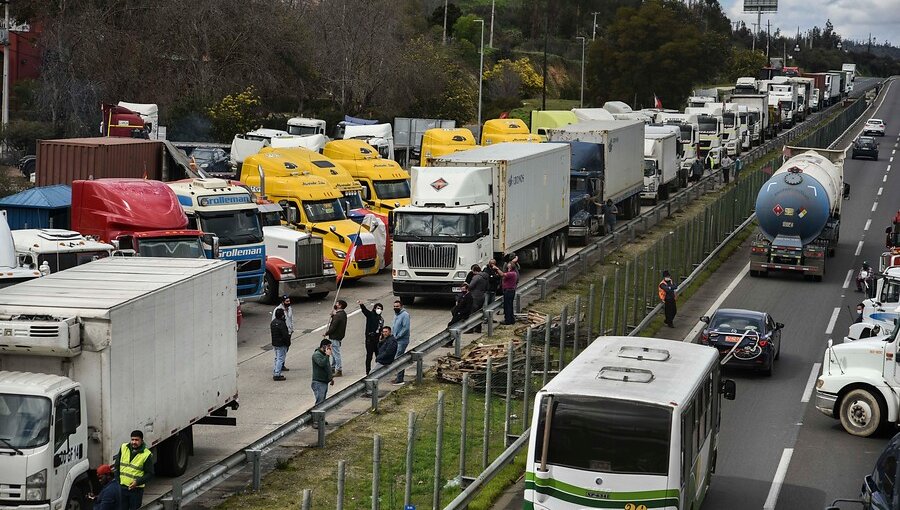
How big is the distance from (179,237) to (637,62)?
78.0 metres

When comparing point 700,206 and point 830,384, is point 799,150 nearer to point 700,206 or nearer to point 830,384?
point 700,206

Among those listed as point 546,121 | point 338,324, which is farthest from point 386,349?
point 546,121

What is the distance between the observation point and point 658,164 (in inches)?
2313

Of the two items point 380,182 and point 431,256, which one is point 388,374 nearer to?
point 431,256

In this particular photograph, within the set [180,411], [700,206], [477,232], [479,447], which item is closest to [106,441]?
[180,411]

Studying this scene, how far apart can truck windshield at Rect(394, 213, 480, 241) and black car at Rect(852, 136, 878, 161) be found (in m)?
54.3

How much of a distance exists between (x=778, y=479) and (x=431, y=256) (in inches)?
566

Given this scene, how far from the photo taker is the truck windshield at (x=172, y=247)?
29.9 metres

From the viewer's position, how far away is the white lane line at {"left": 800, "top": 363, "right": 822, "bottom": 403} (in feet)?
90.4

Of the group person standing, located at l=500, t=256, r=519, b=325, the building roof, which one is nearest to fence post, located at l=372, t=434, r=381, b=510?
person standing, located at l=500, t=256, r=519, b=325

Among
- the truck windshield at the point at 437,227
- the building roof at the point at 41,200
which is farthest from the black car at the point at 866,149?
the building roof at the point at 41,200

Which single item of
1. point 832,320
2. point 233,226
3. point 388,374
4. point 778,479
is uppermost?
point 233,226

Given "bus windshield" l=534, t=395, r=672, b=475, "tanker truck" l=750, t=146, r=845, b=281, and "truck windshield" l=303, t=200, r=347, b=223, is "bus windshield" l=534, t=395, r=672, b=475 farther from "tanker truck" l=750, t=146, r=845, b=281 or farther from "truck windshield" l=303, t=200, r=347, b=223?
"tanker truck" l=750, t=146, r=845, b=281

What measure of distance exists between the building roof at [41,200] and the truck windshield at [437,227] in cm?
850
